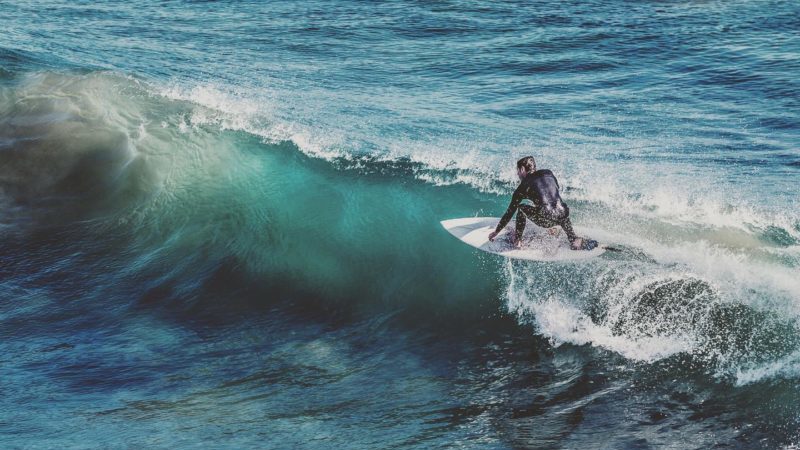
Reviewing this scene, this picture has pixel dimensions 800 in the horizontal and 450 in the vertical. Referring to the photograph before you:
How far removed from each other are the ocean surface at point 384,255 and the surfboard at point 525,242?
264 millimetres

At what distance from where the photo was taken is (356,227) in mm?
13461

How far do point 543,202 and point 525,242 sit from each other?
805 millimetres

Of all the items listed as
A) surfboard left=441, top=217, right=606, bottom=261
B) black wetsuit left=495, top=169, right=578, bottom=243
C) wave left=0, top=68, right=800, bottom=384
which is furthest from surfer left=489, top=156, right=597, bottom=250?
wave left=0, top=68, right=800, bottom=384

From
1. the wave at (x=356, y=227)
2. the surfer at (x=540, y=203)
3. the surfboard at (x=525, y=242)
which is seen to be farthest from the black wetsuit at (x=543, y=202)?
the wave at (x=356, y=227)

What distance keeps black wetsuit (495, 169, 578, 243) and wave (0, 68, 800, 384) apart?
65cm

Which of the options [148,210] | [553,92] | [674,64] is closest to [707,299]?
[148,210]

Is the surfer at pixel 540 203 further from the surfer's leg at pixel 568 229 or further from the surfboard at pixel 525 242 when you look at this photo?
the surfboard at pixel 525 242

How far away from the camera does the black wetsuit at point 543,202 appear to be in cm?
1098

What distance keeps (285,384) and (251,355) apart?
0.92 m

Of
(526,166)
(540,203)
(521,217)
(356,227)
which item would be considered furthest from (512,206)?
(356,227)

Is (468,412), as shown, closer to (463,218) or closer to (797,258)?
(463,218)

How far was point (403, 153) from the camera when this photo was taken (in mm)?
15680

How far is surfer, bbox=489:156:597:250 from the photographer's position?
36.0 ft

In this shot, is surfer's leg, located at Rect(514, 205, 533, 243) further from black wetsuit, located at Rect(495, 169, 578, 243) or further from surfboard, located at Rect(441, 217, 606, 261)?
surfboard, located at Rect(441, 217, 606, 261)
